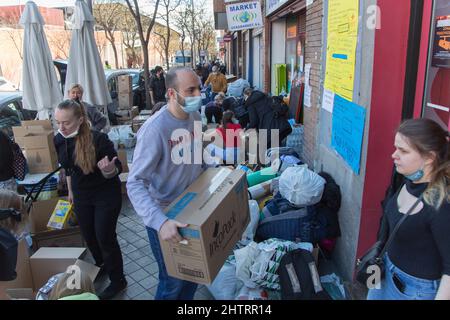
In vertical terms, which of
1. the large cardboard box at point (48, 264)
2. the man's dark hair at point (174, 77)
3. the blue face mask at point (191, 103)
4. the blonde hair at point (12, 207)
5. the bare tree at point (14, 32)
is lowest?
the large cardboard box at point (48, 264)

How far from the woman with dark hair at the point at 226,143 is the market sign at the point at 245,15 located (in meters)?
3.93

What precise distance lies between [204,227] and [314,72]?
137 inches

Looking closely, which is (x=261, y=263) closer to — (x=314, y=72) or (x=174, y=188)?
(x=174, y=188)

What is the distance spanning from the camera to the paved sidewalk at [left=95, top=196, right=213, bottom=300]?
11.5 feet

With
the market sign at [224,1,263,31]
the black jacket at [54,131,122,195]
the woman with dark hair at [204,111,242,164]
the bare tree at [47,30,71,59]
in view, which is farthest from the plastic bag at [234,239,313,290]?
the bare tree at [47,30,71,59]

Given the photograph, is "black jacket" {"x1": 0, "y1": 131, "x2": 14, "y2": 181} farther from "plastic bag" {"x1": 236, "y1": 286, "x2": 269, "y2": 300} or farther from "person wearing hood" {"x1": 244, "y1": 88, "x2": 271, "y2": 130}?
"person wearing hood" {"x1": 244, "y1": 88, "x2": 271, "y2": 130}

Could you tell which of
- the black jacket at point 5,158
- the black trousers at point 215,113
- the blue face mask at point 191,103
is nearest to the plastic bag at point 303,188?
the blue face mask at point 191,103

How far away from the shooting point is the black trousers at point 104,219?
3.26m

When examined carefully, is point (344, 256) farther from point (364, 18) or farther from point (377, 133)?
point (364, 18)

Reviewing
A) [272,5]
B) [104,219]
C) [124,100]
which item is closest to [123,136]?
[124,100]

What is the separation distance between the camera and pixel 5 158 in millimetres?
4062

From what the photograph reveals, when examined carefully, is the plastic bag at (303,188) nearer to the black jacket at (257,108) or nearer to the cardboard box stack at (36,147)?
the black jacket at (257,108)

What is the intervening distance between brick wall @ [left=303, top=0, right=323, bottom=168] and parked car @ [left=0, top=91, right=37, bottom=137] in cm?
484
